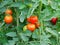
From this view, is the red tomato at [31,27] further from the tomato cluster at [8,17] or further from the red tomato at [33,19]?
the tomato cluster at [8,17]

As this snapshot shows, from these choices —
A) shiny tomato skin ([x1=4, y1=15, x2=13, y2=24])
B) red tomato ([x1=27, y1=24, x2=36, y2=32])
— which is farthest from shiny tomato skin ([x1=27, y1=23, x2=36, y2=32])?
shiny tomato skin ([x1=4, y1=15, x2=13, y2=24])

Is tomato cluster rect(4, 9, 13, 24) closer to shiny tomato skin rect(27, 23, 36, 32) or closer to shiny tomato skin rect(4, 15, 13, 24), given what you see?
shiny tomato skin rect(4, 15, 13, 24)

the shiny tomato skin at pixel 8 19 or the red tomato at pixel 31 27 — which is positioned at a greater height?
the shiny tomato skin at pixel 8 19

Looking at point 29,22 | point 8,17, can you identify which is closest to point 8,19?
point 8,17

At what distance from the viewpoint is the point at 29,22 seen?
4.45ft

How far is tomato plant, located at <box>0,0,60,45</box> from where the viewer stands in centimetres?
132

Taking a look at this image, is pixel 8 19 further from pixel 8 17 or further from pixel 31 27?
pixel 31 27

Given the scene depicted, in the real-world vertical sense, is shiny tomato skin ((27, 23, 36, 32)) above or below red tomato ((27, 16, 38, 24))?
below

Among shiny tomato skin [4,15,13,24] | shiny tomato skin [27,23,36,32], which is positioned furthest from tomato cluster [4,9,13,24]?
shiny tomato skin [27,23,36,32]

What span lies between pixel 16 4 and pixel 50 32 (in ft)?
1.03

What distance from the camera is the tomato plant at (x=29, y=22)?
4.33ft

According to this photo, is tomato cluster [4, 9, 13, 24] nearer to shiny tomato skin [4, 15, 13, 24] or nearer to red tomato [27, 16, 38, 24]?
shiny tomato skin [4, 15, 13, 24]

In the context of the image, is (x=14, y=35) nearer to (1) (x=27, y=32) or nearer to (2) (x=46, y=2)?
(1) (x=27, y=32)

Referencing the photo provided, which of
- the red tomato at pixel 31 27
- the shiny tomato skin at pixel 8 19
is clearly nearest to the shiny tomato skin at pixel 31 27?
the red tomato at pixel 31 27
